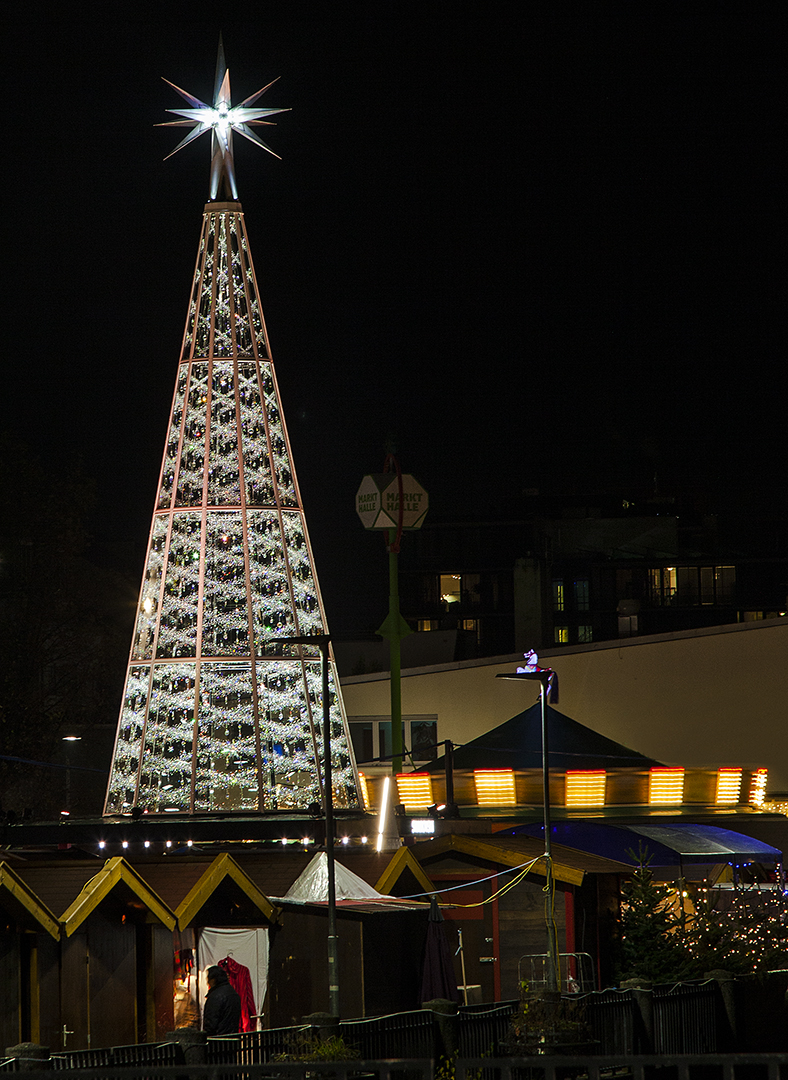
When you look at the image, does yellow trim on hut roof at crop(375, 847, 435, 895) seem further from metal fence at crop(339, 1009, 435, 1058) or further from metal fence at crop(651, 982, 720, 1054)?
metal fence at crop(339, 1009, 435, 1058)

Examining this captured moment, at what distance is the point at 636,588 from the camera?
10156 cm

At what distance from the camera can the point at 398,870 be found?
24.9 m

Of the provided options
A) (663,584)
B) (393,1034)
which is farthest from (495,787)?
(663,584)

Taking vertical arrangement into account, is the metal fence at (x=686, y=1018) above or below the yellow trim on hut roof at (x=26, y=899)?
below

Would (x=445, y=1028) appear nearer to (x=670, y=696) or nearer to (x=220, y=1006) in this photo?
(x=220, y=1006)

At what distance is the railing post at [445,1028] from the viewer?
59.9 ft

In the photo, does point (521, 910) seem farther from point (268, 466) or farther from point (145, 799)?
point (268, 466)

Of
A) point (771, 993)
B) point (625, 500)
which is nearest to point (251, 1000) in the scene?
point (771, 993)

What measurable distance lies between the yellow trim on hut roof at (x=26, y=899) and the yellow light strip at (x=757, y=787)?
2464 centimetres

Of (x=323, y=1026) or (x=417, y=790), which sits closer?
(x=323, y=1026)

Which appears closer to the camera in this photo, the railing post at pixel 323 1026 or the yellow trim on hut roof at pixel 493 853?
the railing post at pixel 323 1026

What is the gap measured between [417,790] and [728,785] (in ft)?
25.7

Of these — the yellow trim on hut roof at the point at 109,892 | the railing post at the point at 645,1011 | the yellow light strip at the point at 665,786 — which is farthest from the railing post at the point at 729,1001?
the yellow light strip at the point at 665,786

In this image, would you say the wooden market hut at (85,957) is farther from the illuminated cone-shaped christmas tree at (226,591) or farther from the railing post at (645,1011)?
the railing post at (645,1011)
